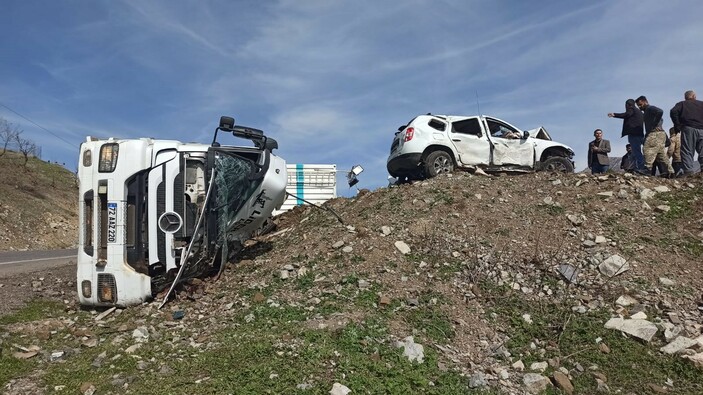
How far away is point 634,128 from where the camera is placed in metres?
10.4

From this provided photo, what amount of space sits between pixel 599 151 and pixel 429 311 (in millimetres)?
7726

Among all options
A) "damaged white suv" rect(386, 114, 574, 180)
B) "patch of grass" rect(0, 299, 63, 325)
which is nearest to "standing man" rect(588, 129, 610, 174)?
"damaged white suv" rect(386, 114, 574, 180)

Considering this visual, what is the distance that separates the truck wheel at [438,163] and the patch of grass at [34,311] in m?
6.99

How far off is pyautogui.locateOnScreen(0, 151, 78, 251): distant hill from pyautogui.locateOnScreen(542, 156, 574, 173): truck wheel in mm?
22687

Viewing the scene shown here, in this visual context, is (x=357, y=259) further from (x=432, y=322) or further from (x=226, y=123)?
(x=226, y=123)

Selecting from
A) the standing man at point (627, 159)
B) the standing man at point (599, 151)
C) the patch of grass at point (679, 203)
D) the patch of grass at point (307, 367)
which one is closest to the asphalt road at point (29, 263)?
the patch of grass at point (307, 367)

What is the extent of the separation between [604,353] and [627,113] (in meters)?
6.97

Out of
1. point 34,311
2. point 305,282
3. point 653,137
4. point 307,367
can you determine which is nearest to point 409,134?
point 653,137

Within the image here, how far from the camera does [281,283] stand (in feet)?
21.2

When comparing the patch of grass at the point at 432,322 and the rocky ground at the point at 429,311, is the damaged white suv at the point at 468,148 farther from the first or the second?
the patch of grass at the point at 432,322

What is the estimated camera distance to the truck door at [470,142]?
10.9 meters

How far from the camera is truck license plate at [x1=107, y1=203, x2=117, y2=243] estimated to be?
19.9ft

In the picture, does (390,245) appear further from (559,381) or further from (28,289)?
(28,289)

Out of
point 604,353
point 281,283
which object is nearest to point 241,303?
point 281,283
